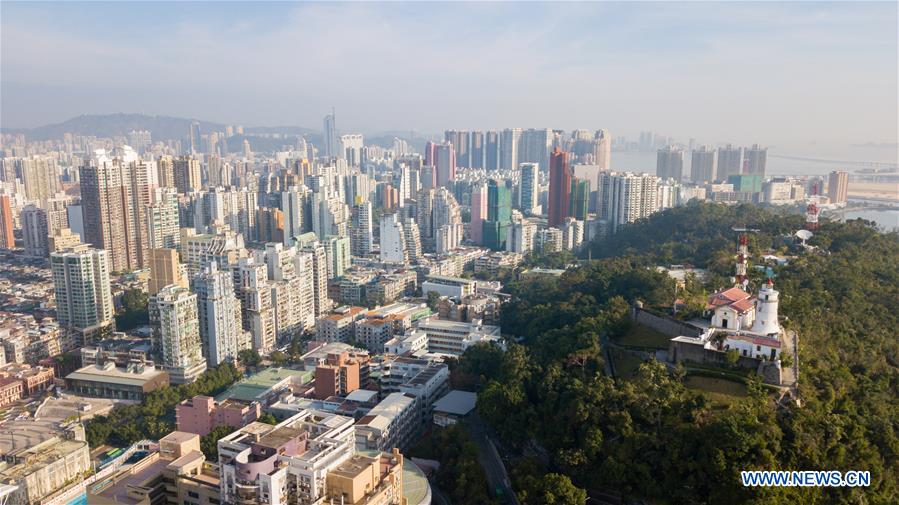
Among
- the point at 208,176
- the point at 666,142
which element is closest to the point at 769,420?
the point at 208,176

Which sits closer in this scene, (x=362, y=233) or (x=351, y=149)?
(x=362, y=233)

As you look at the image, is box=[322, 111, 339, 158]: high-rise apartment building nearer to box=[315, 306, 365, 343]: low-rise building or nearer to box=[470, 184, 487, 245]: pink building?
box=[470, 184, 487, 245]: pink building

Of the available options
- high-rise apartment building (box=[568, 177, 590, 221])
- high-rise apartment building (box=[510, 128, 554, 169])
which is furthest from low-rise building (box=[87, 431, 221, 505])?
high-rise apartment building (box=[510, 128, 554, 169])

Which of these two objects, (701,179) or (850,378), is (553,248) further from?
(701,179)

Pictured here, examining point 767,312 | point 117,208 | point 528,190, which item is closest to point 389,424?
point 767,312

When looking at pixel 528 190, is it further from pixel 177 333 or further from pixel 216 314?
pixel 177 333

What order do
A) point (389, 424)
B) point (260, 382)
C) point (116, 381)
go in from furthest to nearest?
point (116, 381)
point (260, 382)
point (389, 424)

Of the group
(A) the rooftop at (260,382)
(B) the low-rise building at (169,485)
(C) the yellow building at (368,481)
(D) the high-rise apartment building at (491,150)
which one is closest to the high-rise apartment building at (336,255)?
(A) the rooftop at (260,382)
